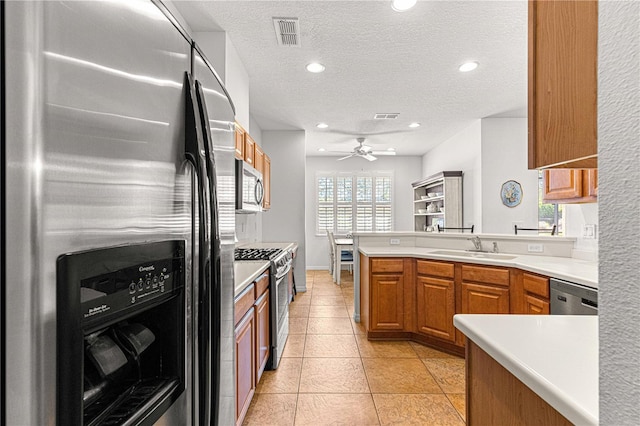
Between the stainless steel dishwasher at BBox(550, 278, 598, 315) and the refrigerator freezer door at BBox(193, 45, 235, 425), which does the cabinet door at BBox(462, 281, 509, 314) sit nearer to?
the stainless steel dishwasher at BBox(550, 278, 598, 315)

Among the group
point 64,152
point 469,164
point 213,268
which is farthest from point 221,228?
point 469,164

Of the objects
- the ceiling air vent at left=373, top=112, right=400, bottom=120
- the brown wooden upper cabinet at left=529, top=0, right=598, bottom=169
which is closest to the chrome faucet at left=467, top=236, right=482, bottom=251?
the ceiling air vent at left=373, top=112, right=400, bottom=120

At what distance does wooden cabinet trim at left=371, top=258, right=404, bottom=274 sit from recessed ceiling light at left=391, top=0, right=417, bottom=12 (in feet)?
7.29

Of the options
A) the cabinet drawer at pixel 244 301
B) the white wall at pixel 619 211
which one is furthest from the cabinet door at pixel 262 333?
the white wall at pixel 619 211

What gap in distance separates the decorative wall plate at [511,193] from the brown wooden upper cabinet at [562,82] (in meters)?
4.76

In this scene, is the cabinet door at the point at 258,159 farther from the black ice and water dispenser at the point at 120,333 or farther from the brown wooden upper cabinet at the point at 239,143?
the black ice and water dispenser at the point at 120,333

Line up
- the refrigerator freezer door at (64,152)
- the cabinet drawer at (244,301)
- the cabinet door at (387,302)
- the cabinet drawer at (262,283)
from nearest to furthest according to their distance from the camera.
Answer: the refrigerator freezer door at (64,152)
the cabinet drawer at (244,301)
the cabinet drawer at (262,283)
the cabinet door at (387,302)

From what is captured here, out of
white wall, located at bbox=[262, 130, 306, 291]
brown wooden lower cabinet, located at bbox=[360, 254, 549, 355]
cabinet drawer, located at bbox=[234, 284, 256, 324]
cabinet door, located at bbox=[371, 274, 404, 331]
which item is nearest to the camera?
cabinet drawer, located at bbox=[234, 284, 256, 324]

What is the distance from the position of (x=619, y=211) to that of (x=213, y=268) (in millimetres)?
804

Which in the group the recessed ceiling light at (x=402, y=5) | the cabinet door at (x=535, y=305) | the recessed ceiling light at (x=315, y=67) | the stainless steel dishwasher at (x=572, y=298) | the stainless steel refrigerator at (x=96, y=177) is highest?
the recessed ceiling light at (x=315, y=67)

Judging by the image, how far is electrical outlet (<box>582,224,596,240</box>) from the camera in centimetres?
285

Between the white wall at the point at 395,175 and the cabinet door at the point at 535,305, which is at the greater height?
the white wall at the point at 395,175

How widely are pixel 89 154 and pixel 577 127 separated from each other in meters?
0.99

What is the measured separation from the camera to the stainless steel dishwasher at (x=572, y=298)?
6.67 ft
